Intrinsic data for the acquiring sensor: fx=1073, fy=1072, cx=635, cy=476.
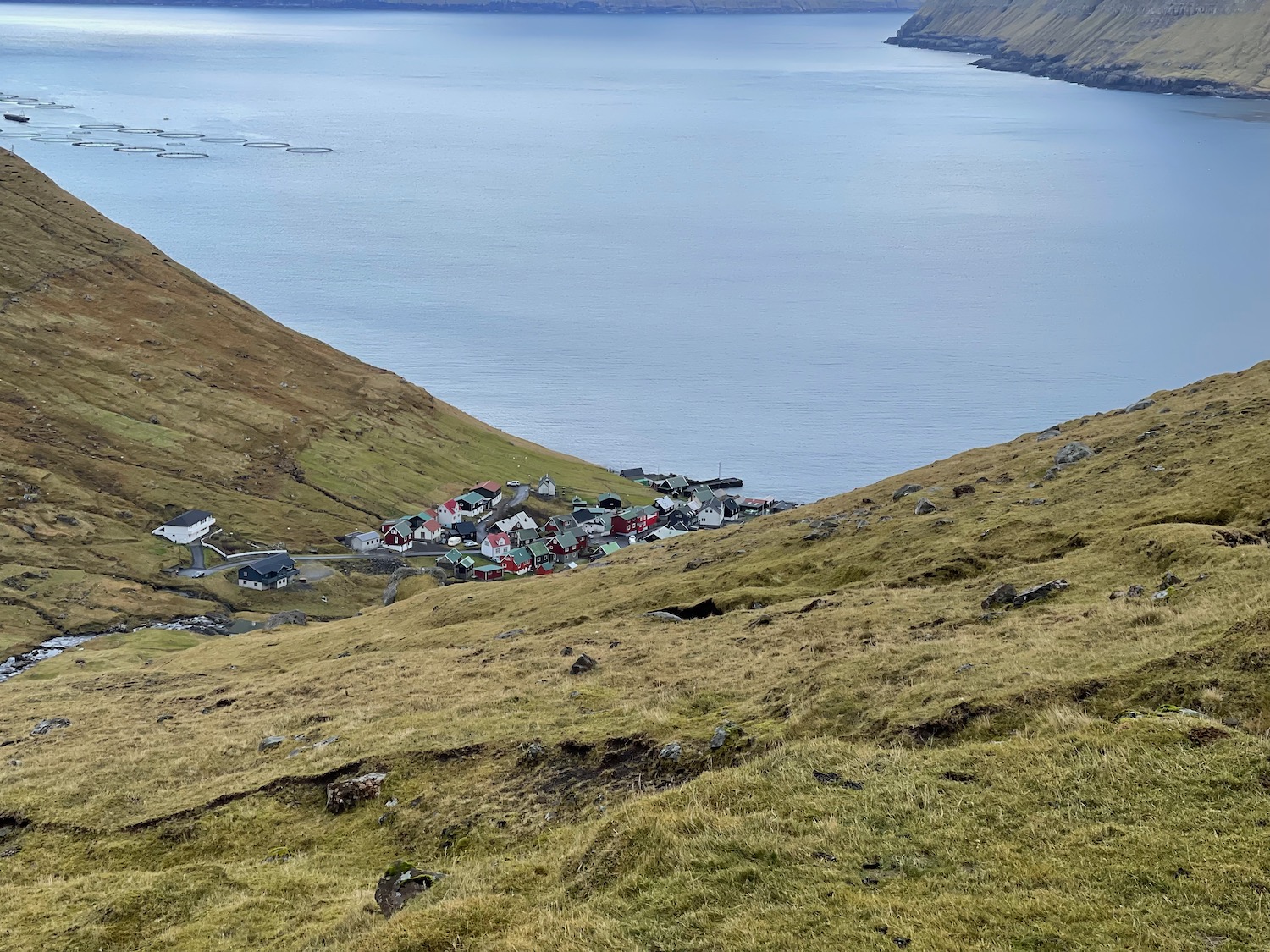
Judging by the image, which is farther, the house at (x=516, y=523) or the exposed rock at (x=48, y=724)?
the house at (x=516, y=523)

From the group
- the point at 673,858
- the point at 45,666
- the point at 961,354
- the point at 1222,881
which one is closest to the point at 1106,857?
the point at 1222,881

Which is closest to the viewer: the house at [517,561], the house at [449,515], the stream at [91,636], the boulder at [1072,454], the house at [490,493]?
the boulder at [1072,454]

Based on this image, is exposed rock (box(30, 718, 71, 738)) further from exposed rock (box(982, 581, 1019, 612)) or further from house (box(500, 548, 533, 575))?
house (box(500, 548, 533, 575))

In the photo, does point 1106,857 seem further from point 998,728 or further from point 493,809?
point 493,809

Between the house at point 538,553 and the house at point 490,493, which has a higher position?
the house at point 490,493

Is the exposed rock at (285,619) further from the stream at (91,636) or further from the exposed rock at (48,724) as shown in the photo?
the exposed rock at (48,724)

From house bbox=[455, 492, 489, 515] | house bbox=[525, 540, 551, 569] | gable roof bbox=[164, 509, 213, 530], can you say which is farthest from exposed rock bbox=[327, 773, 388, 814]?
house bbox=[455, 492, 489, 515]

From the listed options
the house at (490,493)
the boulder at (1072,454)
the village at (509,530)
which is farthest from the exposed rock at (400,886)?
the house at (490,493)

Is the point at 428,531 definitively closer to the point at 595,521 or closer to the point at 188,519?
the point at 595,521
